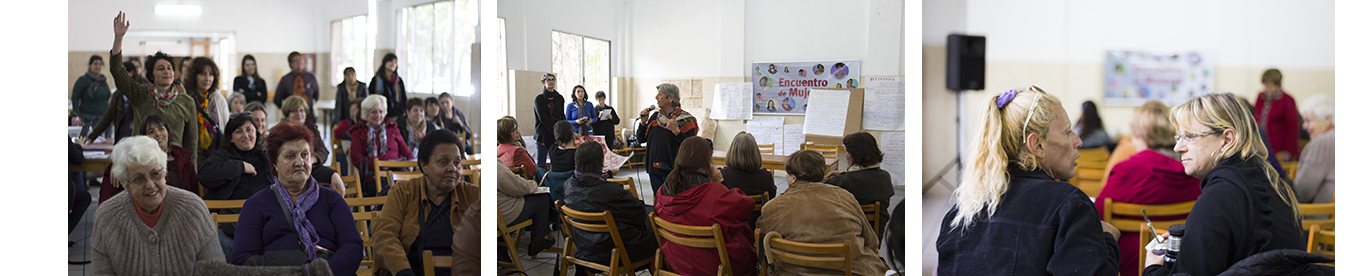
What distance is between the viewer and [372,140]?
Result: 303 cm

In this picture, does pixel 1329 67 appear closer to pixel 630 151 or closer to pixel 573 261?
pixel 630 151

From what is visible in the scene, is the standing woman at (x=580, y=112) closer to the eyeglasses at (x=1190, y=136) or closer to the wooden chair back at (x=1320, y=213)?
the eyeglasses at (x=1190, y=136)

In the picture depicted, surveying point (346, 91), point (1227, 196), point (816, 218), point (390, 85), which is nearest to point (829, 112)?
point (816, 218)

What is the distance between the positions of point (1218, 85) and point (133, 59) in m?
4.09

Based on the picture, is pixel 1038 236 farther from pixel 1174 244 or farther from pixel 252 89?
pixel 252 89

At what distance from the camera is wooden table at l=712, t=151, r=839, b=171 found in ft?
9.00

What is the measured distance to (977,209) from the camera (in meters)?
2.31

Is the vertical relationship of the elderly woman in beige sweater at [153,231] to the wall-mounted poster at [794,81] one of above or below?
below

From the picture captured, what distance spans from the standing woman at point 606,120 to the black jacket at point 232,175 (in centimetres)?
132

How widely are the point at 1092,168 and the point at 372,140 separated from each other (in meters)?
2.83

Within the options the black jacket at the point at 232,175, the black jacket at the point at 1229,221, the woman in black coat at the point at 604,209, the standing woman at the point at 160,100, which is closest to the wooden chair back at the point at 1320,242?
the black jacket at the point at 1229,221

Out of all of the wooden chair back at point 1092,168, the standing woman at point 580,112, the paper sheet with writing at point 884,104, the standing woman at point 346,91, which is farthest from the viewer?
the standing woman at point 580,112

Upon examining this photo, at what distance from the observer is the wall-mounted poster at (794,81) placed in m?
2.75
